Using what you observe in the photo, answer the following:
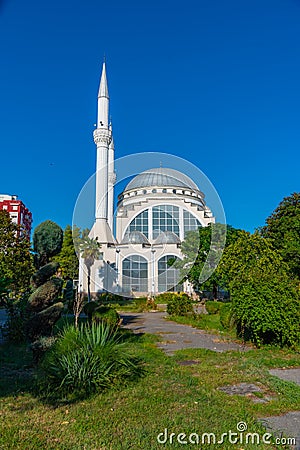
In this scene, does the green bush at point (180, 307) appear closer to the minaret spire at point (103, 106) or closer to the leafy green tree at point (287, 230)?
the leafy green tree at point (287, 230)

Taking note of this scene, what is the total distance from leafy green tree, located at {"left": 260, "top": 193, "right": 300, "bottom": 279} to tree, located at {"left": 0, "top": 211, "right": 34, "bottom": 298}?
46.1ft

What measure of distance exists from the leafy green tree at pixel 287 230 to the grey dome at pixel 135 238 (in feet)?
54.4

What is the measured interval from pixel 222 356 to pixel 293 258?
13.6 meters

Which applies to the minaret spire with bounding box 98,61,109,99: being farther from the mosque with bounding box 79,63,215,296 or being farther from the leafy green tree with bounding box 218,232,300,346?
the leafy green tree with bounding box 218,232,300,346

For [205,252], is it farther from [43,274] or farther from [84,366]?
[84,366]

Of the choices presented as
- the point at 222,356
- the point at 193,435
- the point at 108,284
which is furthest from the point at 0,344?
the point at 108,284

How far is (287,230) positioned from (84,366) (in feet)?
64.8

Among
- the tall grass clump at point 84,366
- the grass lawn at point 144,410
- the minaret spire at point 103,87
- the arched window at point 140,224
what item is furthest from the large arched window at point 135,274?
the tall grass clump at point 84,366

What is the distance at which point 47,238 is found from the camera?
364 inches

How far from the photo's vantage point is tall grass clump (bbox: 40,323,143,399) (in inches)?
205

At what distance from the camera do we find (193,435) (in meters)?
3.75

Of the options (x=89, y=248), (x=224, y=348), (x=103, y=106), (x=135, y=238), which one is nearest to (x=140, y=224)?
(x=135, y=238)

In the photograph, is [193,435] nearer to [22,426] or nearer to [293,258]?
[22,426]

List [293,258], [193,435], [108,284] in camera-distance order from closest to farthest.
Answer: [193,435] < [293,258] < [108,284]
